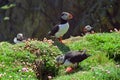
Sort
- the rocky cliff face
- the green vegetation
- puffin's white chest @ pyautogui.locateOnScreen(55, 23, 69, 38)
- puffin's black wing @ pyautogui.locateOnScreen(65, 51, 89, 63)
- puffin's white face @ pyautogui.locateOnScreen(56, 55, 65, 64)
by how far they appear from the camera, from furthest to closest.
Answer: the rocky cliff face
puffin's white chest @ pyautogui.locateOnScreen(55, 23, 69, 38)
puffin's white face @ pyautogui.locateOnScreen(56, 55, 65, 64)
puffin's black wing @ pyautogui.locateOnScreen(65, 51, 89, 63)
the green vegetation

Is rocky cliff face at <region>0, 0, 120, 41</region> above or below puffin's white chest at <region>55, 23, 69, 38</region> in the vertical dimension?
below

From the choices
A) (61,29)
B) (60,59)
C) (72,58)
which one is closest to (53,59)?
(60,59)

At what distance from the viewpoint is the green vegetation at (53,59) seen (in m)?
10.4

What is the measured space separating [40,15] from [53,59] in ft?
141

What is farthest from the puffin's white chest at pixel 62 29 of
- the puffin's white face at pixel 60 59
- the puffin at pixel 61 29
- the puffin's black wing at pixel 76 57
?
the puffin's black wing at pixel 76 57

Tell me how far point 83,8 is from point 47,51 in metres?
38.2

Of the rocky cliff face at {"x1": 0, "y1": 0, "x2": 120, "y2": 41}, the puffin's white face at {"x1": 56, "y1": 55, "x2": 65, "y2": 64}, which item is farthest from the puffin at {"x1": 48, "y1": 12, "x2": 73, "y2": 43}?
the rocky cliff face at {"x1": 0, "y1": 0, "x2": 120, "y2": 41}

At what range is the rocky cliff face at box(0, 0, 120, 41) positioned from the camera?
47.3 metres

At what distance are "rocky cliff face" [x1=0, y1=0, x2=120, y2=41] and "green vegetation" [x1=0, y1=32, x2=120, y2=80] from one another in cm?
3107

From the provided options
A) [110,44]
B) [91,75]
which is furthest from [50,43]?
[91,75]

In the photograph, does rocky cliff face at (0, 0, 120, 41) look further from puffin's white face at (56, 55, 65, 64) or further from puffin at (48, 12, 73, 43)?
puffin's white face at (56, 55, 65, 64)

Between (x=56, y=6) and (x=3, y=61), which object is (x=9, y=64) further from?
(x=56, y=6)

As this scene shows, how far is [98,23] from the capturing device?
41.8 meters

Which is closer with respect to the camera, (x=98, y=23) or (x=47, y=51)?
(x=47, y=51)
